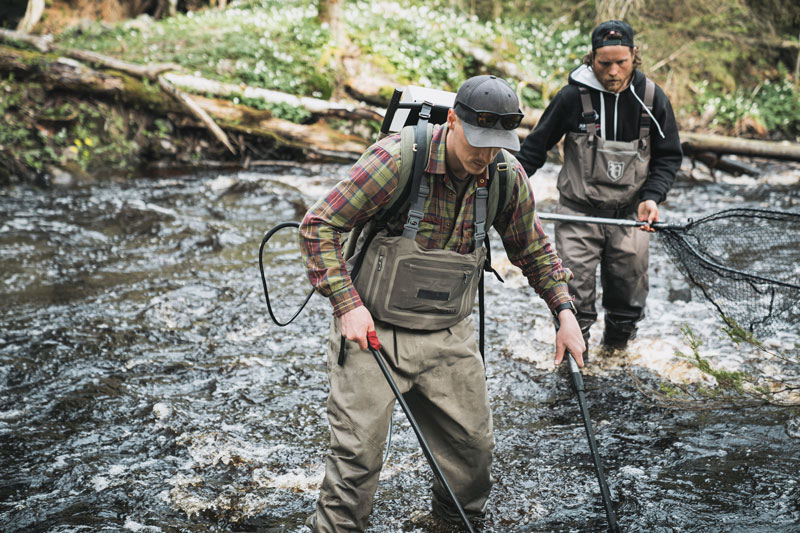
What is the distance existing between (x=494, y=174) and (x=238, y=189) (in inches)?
360

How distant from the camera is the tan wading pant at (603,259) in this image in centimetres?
527

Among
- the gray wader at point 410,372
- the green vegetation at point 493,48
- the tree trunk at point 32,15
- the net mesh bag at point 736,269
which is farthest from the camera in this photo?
the tree trunk at point 32,15

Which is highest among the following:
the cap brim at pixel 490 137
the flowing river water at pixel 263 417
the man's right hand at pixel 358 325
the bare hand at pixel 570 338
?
the cap brim at pixel 490 137

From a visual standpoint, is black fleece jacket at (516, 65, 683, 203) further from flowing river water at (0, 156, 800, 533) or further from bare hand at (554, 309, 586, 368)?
bare hand at (554, 309, 586, 368)

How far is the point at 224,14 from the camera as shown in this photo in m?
21.5

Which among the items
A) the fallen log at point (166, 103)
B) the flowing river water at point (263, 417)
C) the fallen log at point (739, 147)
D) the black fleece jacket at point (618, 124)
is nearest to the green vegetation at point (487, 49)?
the fallen log at point (166, 103)

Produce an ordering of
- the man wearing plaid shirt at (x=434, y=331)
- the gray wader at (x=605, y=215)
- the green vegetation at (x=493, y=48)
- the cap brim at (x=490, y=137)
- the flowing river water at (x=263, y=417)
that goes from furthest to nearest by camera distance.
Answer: the green vegetation at (x=493, y=48) → the gray wader at (x=605, y=215) → the flowing river water at (x=263, y=417) → the man wearing plaid shirt at (x=434, y=331) → the cap brim at (x=490, y=137)

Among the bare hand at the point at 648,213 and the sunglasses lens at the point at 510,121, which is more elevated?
the sunglasses lens at the point at 510,121

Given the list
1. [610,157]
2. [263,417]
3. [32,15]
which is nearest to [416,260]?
[263,417]

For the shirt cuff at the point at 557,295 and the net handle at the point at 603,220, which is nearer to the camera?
the shirt cuff at the point at 557,295

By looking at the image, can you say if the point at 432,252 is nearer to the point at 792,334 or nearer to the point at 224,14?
the point at 792,334

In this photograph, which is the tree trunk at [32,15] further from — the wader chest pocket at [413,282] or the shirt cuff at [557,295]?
the shirt cuff at [557,295]

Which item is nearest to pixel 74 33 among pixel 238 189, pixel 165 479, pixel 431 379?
pixel 238 189

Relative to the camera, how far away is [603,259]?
5.42m
